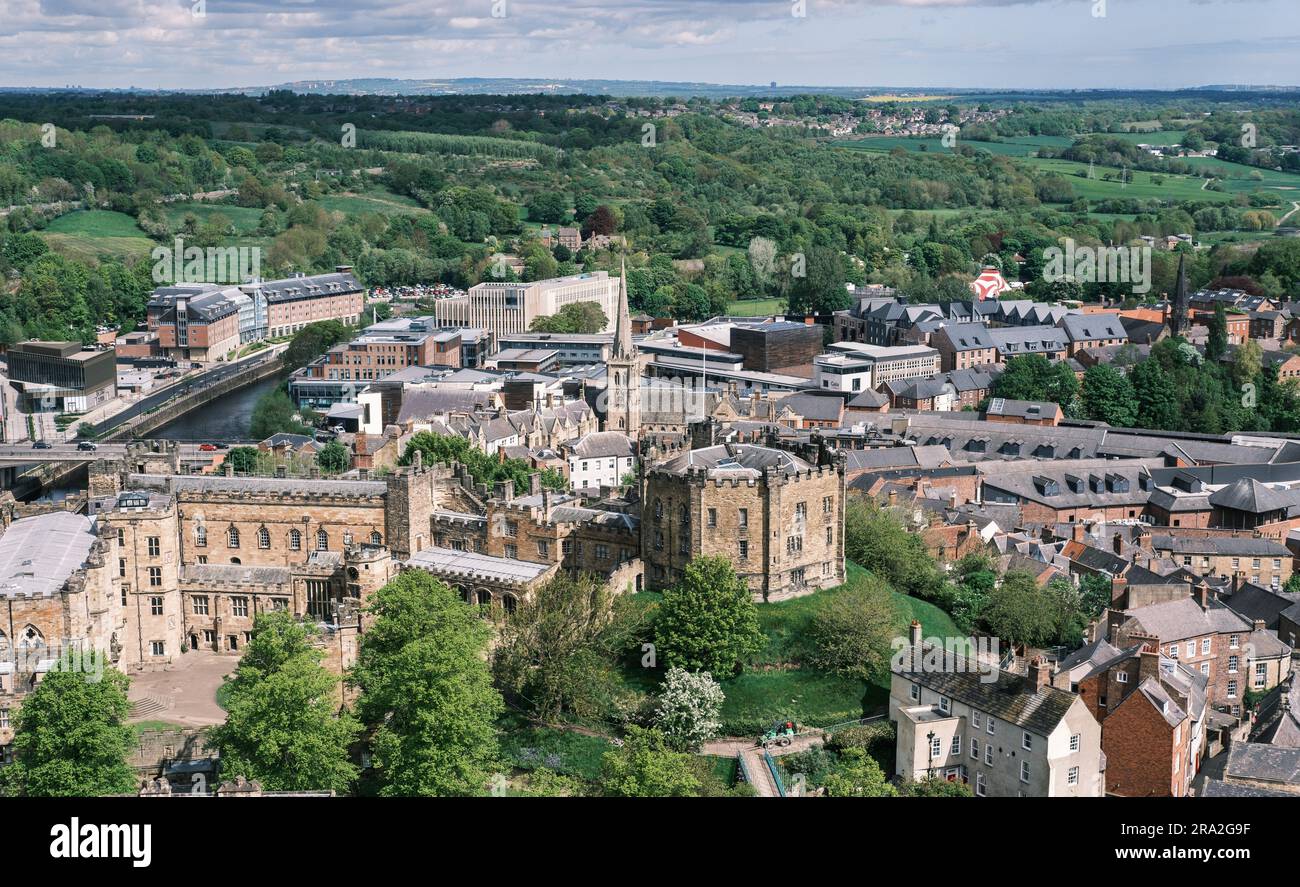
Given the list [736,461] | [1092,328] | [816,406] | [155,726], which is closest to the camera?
[155,726]

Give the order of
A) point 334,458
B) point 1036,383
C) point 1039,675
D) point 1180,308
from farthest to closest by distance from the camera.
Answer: point 1180,308, point 1036,383, point 334,458, point 1039,675

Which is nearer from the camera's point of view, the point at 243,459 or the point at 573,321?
the point at 243,459

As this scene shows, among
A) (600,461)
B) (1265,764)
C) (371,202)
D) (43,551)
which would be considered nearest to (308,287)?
(371,202)

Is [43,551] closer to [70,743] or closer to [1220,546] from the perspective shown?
[70,743]

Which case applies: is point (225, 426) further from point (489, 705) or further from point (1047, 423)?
point (489, 705)

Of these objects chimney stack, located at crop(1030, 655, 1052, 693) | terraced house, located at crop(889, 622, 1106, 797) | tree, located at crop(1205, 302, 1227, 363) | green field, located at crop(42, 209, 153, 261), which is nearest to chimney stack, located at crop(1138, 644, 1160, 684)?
terraced house, located at crop(889, 622, 1106, 797)

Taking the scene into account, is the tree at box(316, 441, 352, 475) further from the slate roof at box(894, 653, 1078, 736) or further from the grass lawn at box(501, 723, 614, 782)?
the slate roof at box(894, 653, 1078, 736)

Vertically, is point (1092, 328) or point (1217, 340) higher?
point (1092, 328)
